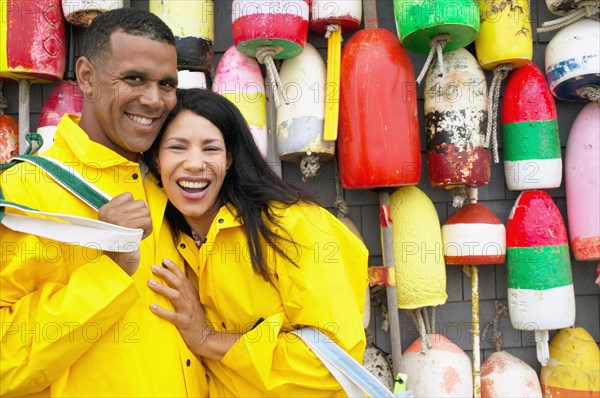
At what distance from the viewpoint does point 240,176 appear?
1716 millimetres

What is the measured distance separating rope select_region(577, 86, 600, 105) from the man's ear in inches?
88.0

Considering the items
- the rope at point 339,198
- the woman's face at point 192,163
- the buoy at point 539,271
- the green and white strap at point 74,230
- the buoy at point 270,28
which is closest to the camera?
the green and white strap at point 74,230

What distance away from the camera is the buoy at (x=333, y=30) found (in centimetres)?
252

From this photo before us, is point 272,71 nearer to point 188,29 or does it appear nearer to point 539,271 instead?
point 188,29

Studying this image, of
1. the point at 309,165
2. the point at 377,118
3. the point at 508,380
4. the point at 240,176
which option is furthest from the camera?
the point at 508,380

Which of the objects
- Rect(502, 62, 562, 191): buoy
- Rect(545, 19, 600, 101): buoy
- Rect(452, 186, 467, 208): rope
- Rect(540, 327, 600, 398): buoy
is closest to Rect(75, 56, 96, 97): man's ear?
Rect(452, 186, 467, 208): rope

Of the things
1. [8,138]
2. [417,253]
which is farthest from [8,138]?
[417,253]

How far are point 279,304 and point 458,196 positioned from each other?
4.53 ft

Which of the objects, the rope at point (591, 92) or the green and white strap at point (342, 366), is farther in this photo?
the rope at point (591, 92)

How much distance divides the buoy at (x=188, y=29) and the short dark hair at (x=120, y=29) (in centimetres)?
89

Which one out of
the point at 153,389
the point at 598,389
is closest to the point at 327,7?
the point at 153,389

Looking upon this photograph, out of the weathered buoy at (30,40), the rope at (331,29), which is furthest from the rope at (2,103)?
the rope at (331,29)

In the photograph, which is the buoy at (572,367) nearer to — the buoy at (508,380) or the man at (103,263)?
the buoy at (508,380)

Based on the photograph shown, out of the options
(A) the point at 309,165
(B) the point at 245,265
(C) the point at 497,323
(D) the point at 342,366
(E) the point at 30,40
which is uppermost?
(E) the point at 30,40
